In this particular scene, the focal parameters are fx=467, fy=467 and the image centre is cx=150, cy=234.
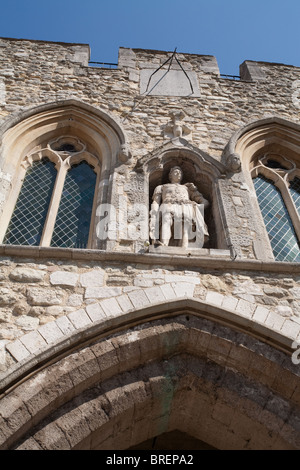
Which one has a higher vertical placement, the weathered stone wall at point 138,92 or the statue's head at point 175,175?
the weathered stone wall at point 138,92

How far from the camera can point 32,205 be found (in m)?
6.37

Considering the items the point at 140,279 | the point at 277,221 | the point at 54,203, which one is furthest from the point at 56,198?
the point at 277,221

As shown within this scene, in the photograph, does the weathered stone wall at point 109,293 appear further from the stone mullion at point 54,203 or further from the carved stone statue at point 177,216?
the stone mullion at point 54,203

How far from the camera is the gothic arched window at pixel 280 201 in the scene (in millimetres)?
6285

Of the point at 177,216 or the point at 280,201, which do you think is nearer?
the point at 177,216

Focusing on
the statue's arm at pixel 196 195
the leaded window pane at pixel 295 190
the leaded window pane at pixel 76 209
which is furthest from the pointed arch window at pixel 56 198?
the leaded window pane at pixel 295 190

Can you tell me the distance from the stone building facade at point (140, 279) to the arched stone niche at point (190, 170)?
0.02 meters

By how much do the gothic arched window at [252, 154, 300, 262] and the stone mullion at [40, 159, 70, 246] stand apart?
2.89 m

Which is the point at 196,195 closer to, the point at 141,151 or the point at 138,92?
the point at 141,151

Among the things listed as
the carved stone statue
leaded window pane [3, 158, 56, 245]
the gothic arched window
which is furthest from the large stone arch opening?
leaded window pane [3, 158, 56, 245]

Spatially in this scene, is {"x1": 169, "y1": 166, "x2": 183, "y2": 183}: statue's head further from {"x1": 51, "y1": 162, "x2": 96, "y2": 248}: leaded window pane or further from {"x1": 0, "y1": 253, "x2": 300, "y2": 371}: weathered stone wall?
{"x1": 0, "y1": 253, "x2": 300, "y2": 371}: weathered stone wall

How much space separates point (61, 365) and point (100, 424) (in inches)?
23.4

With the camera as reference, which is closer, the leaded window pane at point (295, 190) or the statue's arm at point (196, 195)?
the statue's arm at point (196, 195)

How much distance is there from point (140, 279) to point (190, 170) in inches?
107
